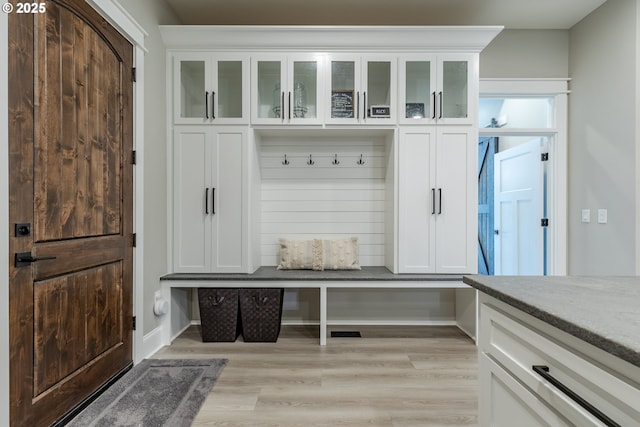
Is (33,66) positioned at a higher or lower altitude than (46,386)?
higher

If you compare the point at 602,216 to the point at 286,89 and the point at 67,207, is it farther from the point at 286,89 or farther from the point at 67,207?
the point at 67,207

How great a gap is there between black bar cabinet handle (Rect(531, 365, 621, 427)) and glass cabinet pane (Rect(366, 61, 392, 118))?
7.87 feet

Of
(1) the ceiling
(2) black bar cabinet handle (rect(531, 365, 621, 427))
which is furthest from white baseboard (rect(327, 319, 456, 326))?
(1) the ceiling

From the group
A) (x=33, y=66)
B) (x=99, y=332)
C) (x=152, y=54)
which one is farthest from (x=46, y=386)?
(x=152, y=54)

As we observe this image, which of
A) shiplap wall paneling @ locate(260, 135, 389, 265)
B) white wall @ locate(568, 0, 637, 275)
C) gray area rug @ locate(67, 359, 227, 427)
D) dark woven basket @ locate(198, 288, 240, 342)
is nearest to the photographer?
gray area rug @ locate(67, 359, 227, 427)

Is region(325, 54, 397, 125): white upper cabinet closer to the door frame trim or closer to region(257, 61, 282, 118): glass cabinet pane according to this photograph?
region(257, 61, 282, 118): glass cabinet pane

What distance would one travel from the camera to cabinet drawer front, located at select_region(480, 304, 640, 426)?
660 millimetres

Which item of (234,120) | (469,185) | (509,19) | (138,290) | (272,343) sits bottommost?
(272,343)

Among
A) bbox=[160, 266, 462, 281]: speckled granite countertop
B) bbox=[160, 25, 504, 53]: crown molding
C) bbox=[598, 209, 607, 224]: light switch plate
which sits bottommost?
bbox=[160, 266, 462, 281]: speckled granite countertop

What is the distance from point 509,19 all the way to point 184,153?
331 centimetres

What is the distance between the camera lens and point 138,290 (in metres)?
2.42

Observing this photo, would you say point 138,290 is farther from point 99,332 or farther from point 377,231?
point 377,231

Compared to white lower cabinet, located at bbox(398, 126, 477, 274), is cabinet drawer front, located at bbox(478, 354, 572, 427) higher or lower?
lower

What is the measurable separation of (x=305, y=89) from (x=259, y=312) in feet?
6.57
